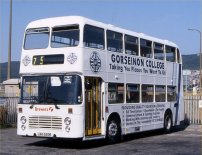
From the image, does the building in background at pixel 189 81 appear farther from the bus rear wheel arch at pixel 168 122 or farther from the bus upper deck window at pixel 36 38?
the bus upper deck window at pixel 36 38

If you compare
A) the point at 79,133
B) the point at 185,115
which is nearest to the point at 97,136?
the point at 79,133

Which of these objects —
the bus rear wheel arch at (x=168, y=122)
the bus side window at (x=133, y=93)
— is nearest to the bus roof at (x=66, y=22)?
the bus side window at (x=133, y=93)

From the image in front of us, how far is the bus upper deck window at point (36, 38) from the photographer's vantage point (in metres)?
15.0

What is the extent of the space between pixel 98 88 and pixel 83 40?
1.80 metres

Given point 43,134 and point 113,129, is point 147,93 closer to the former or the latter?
point 113,129


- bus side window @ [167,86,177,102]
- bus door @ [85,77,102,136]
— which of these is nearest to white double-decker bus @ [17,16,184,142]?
bus door @ [85,77,102,136]

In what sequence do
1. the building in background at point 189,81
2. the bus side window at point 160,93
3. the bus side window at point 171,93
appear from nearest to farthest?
the bus side window at point 160,93, the bus side window at point 171,93, the building in background at point 189,81

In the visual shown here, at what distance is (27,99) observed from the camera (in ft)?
48.9

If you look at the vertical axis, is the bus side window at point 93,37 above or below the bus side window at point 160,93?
above

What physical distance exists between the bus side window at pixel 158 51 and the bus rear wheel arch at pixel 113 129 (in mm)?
4388

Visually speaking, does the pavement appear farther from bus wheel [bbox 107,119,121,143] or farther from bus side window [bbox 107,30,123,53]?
bus side window [bbox 107,30,123,53]

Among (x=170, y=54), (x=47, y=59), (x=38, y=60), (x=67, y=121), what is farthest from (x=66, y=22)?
(x=170, y=54)

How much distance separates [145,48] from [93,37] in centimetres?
419

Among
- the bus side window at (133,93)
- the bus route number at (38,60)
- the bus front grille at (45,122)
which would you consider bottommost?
the bus front grille at (45,122)
